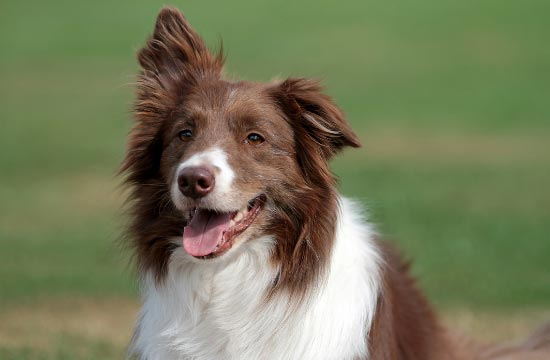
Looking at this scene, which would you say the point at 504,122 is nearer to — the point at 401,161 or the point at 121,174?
the point at 401,161

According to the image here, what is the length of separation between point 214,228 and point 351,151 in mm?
15795

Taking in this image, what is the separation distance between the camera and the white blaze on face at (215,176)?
6023 mm

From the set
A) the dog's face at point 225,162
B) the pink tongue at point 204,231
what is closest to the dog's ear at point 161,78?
the dog's face at point 225,162

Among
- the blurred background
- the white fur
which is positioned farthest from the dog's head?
the blurred background

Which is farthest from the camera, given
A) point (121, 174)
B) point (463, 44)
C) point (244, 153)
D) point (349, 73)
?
point (463, 44)

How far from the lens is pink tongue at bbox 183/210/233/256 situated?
6188mm

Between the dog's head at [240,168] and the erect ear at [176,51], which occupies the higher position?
the erect ear at [176,51]

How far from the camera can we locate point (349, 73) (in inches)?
1235

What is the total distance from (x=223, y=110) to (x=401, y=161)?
14381 millimetres

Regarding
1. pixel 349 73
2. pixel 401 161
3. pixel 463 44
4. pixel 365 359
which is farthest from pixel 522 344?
pixel 463 44

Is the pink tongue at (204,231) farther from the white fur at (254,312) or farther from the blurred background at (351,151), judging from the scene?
the blurred background at (351,151)

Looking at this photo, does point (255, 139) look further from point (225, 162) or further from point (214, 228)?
point (214, 228)

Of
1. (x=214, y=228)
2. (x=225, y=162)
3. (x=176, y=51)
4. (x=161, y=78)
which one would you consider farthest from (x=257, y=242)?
→ (x=176, y=51)

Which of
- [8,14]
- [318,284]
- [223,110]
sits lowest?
[8,14]
